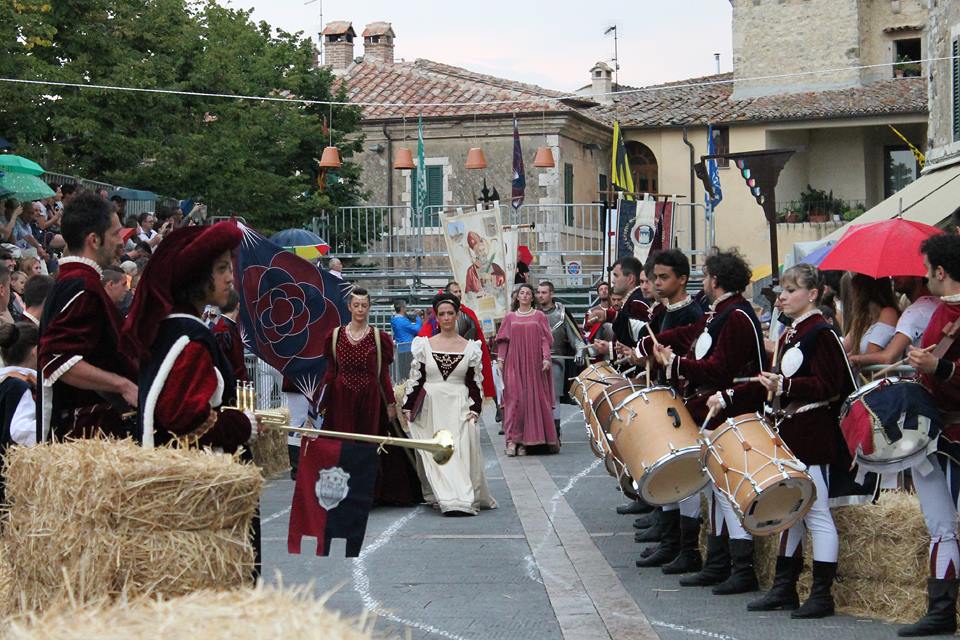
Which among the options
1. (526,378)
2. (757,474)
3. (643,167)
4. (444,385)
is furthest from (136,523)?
(643,167)

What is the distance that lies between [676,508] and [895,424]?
2885 millimetres

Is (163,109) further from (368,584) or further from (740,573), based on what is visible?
(740,573)

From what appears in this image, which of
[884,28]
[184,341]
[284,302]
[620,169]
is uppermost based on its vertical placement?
[884,28]

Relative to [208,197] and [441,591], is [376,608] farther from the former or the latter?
[208,197]

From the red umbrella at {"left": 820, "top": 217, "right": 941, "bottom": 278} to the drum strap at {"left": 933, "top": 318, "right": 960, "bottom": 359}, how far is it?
180cm

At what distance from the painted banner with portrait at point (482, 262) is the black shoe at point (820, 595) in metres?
10.6

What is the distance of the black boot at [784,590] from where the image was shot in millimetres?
8094

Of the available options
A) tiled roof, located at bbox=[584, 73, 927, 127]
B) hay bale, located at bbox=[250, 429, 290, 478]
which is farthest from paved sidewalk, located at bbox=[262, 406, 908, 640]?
tiled roof, located at bbox=[584, 73, 927, 127]

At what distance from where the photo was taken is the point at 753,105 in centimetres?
4581

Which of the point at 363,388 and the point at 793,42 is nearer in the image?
the point at 363,388

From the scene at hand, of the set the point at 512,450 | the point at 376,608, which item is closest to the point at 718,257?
the point at 376,608

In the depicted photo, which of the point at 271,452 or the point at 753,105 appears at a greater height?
the point at 753,105

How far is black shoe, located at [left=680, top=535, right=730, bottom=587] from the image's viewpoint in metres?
8.93

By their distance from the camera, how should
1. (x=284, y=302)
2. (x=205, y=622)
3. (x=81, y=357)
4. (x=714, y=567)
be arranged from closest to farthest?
(x=205, y=622)
(x=81, y=357)
(x=714, y=567)
(x=284, y=302)
